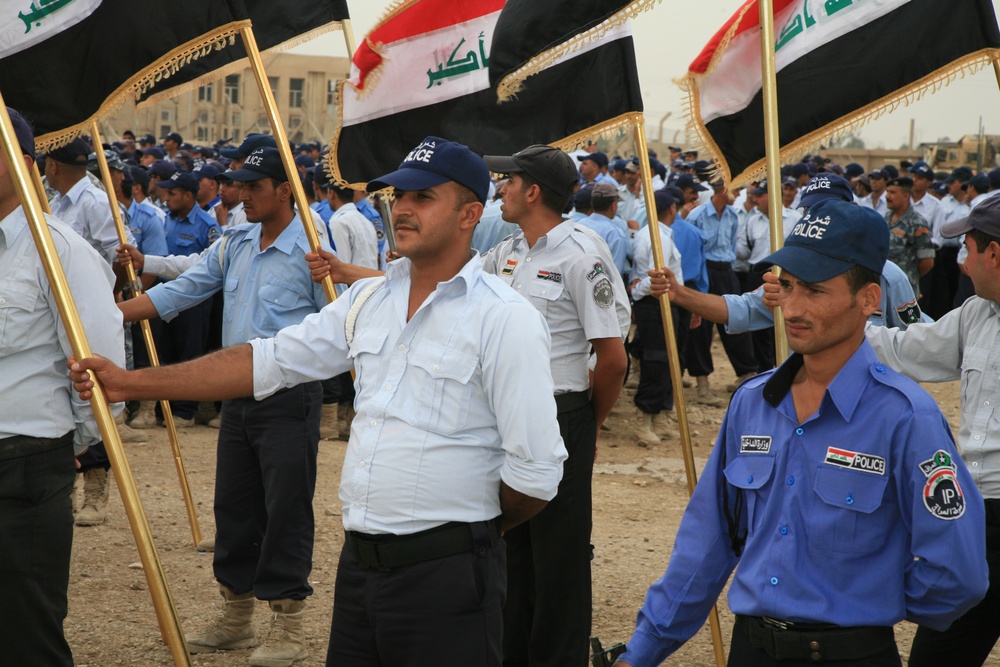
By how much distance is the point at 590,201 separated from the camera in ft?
36.4

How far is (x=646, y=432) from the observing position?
1136cm

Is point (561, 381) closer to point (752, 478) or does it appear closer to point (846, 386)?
point (752, 478)

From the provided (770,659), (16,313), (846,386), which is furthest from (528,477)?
(16,313)

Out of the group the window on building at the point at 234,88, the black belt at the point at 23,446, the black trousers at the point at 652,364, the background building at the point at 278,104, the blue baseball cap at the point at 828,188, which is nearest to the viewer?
the black belt at the point at 23,446

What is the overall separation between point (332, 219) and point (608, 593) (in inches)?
205

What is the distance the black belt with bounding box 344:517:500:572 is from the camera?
10.3ft

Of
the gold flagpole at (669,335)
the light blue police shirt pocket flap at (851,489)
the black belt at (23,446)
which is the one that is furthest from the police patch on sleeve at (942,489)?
the black belt at (23,446)

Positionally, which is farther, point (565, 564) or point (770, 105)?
point (565, 564)

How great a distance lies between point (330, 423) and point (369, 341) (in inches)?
306

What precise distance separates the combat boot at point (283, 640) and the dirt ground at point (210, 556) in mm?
164

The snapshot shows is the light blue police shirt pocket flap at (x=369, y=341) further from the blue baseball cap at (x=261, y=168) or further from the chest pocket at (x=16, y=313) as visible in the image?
the blue baseball cap at (x=261, y=168)

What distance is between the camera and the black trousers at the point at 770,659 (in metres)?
2.71

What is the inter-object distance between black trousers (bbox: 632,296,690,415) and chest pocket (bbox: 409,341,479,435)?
26.6ft

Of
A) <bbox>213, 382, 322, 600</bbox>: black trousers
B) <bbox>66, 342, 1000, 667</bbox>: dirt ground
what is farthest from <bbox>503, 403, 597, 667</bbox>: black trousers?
<bbox>213, 382, 322, 600</bbox>: black trousers
